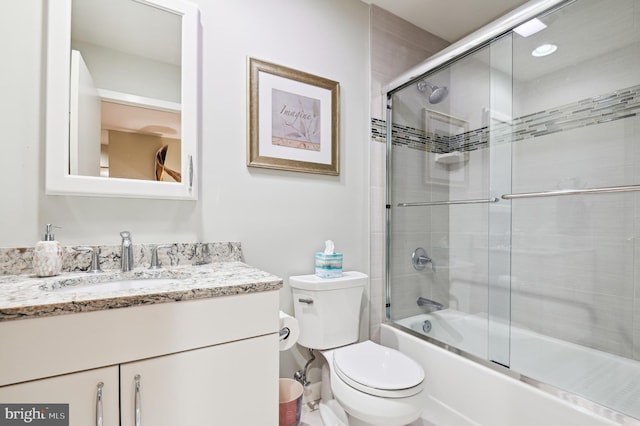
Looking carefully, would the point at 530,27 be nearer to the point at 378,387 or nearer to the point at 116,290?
the point at 378,387

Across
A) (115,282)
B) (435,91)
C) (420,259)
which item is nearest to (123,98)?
(115,282)

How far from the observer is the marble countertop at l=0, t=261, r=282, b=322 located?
711 mm

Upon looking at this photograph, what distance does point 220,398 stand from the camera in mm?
913

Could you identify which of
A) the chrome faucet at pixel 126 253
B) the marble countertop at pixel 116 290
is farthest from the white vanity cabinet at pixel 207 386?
the chrome faucet at pixel 126 253

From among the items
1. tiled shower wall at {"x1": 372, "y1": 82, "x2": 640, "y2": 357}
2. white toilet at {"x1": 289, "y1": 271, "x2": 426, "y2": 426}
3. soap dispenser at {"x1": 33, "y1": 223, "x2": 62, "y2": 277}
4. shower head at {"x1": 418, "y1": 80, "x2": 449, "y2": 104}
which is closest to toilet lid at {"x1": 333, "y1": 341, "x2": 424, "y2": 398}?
white toilet at {"x1": 289, "y1": 271, "x2": 426, "y2": 426}

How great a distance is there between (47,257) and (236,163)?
2.58ft

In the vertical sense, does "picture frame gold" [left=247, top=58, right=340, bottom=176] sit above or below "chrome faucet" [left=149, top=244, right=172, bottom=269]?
above

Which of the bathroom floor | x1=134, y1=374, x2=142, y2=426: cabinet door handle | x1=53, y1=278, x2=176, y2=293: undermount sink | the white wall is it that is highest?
the white wall

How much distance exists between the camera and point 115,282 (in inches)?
43.3

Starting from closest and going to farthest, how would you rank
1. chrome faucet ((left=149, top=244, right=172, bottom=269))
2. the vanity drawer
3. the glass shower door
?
the vanity drawer
chrome faucet ((left=149, top=244, right=172, bottom=269))
the glass shower door

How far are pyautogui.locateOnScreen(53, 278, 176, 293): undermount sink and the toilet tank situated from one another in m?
0.63

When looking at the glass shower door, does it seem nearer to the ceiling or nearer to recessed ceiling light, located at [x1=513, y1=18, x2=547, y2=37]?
recessed ceiling light, located at [x1=513, y1=18, x2=547, y2=37]

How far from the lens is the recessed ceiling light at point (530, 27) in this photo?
1362mm

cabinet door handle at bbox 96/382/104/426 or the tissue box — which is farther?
the tissue box
